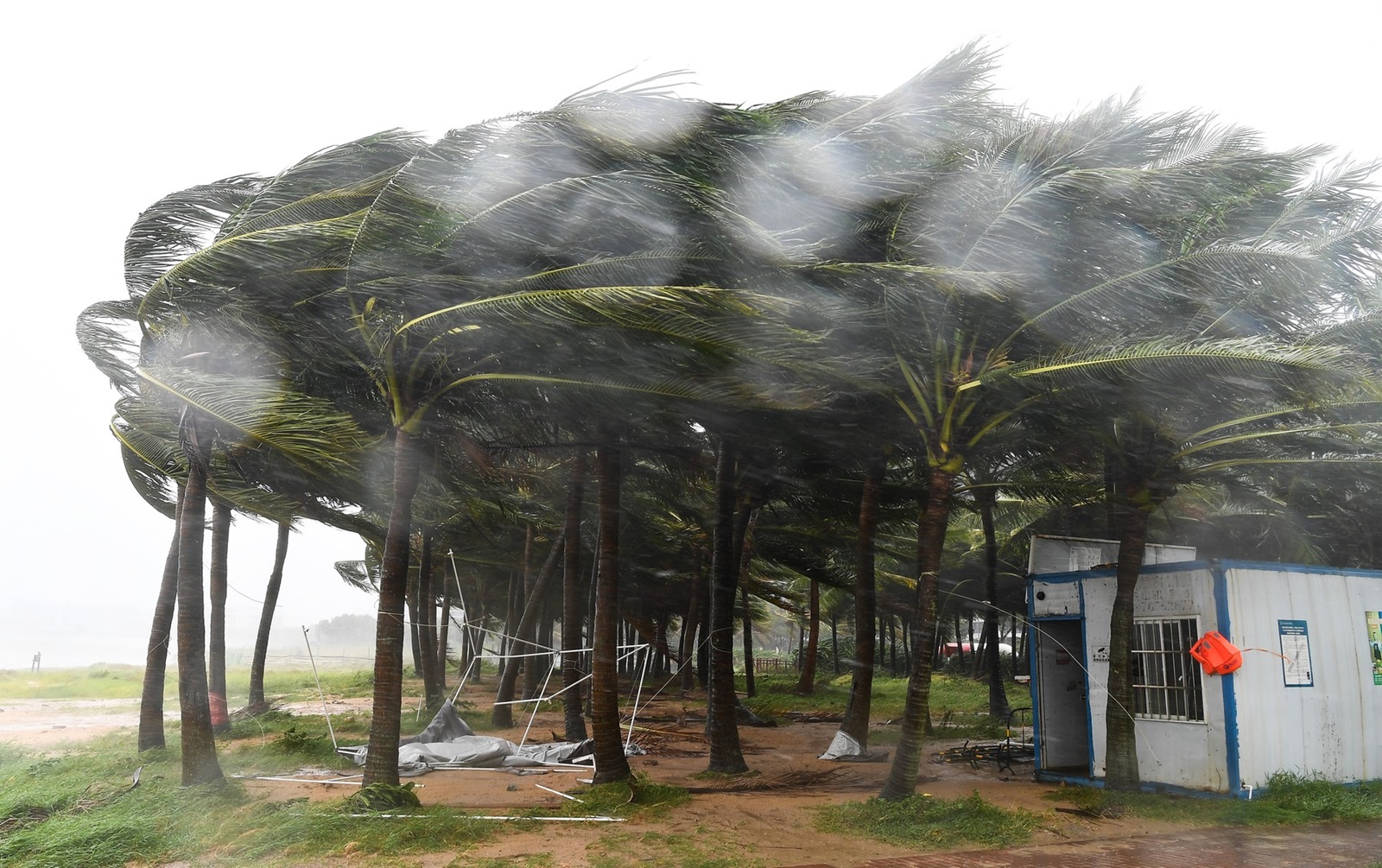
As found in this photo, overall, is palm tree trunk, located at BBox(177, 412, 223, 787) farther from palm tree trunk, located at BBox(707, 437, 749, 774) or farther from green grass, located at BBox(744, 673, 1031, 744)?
green grass, located at BBox(744, 673, 1031, 744)

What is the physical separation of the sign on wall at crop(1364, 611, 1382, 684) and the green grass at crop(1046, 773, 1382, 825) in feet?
5.68

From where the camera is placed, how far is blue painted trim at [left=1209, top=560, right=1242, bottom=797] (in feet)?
33.0

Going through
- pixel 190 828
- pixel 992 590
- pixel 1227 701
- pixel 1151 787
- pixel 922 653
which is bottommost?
pixel 190 828

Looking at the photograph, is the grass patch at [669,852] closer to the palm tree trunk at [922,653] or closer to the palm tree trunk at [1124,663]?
the palm tree trunk at [922,653]

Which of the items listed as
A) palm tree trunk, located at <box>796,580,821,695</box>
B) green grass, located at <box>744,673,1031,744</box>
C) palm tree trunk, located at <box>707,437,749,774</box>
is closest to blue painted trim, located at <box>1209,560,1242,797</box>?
palm tree trunk, located at <box>707,437,749,774</box>

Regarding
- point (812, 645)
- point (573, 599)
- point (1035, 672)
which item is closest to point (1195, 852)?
point (1035, 672)

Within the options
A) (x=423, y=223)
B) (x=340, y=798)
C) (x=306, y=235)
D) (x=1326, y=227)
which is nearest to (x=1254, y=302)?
(x=1326, y=227)

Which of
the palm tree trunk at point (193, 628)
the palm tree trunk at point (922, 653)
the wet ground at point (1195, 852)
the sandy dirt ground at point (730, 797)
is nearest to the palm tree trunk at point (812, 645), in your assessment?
the sandy dirt ground at point (730, 797)

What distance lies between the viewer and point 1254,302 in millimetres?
9625

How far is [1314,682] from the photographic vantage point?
433 inches

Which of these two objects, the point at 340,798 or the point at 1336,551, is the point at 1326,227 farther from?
the point at 1336,551

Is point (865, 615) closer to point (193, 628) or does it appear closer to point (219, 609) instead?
point (193, 628)

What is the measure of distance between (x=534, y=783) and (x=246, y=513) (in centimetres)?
622

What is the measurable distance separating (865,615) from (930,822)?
204 inches
